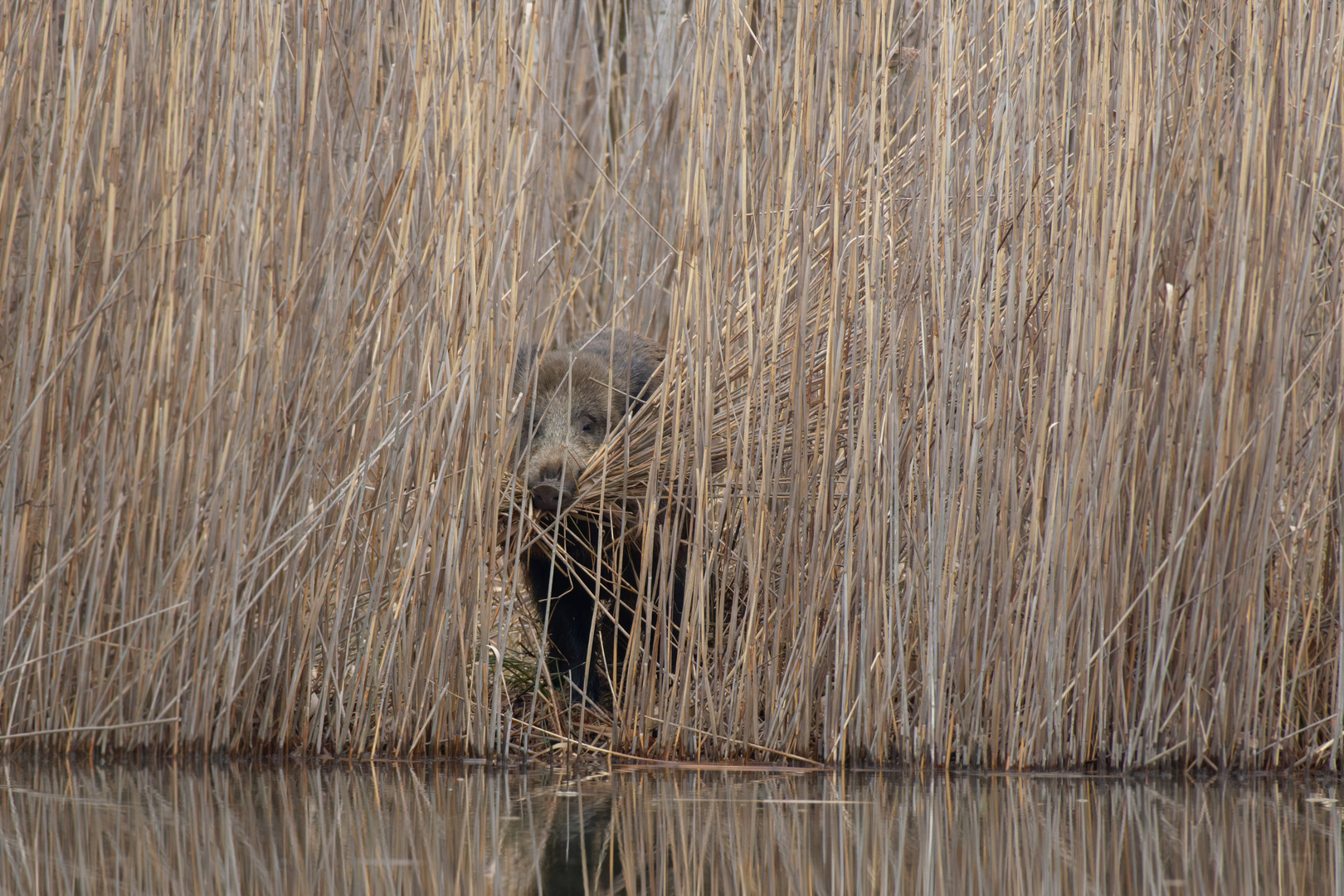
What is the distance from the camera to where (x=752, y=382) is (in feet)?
8.92

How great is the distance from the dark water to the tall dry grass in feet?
0.55

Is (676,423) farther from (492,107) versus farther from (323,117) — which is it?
(323,117)

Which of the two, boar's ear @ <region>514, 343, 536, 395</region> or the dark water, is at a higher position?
boar's ear @ <region>514, 343, 536, 395</region>

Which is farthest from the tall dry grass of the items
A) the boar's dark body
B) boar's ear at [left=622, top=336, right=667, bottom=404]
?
boar's ear at [left=622, top=336, right=667, bottom=404]

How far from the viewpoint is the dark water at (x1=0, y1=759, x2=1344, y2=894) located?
74.1 inches

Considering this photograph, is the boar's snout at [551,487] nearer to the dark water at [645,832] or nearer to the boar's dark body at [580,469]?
the boar's dark body at [580,469]

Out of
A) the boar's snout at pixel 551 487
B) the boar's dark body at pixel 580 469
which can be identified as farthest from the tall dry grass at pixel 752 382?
the boar's dark body at pixel 580 469

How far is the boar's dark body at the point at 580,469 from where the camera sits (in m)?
3.06

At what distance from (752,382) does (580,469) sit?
1.72 feet

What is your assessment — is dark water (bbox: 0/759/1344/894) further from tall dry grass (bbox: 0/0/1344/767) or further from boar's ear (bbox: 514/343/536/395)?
boar's ear (bbox: 514/343/536/395)

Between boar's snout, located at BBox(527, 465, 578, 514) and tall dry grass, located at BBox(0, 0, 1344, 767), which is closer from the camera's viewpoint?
tall dry grass, located at BBox(0, 0, 1344, 767)

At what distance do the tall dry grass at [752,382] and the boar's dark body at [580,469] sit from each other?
0.30m

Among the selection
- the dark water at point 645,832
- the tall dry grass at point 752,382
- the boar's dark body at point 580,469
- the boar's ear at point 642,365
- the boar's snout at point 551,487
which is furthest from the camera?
the boar's ear at point 642,365

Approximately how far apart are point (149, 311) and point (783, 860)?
1.67 metres
